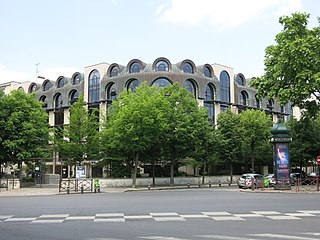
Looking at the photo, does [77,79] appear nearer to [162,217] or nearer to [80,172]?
[80,172]

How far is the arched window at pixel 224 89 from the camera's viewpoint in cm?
7112

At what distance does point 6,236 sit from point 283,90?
2689cm

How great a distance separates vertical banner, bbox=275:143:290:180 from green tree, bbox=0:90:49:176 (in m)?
24.5

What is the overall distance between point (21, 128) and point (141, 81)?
81.2 ft

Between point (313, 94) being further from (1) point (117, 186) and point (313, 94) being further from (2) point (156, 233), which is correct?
(2) point (156, 233)

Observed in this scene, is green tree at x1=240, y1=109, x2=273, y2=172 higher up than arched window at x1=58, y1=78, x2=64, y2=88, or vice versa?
arched window at x1=58, y1=78, x2=64, y2=88

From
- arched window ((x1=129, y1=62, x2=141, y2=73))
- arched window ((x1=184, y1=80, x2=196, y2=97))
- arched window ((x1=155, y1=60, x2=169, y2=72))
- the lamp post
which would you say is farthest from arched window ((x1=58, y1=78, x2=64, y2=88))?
the lamp post

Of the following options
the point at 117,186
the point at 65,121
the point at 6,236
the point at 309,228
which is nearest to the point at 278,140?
the point at 117,186

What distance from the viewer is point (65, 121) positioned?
72562 mm

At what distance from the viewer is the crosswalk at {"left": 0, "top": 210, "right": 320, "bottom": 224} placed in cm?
1391

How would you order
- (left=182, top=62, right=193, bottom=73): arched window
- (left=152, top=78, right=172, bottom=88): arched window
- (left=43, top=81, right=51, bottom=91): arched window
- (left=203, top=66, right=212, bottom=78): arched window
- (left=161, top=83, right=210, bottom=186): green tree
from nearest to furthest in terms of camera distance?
(left=161, top=83, right=210, bottom=186): green tree < (left=152, top=78, right=172, bottom=88): arched window < (left=182, top=62, right=193, bottom=73): arched window < (left=203, top=66, right=212, bottom=78): arched window < (left=43, top=81, right=51, bottom=91): arched window

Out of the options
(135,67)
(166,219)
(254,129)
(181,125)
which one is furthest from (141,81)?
(166,219)

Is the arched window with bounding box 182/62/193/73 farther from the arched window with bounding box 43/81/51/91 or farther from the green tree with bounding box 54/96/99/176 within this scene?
the arched window with bounding box 43/81/51/91

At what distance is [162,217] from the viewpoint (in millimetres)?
14594
